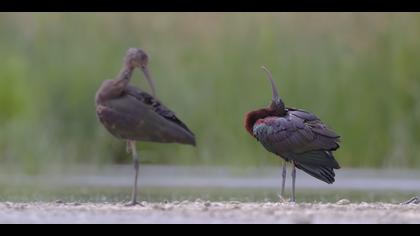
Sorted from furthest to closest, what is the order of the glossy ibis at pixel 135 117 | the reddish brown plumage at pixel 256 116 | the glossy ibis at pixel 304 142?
1. the reddish brown plumage at pixel 256 116
2. the glossy ibis at pixel 304 142
3. the glossy ibis at pixel 135 117

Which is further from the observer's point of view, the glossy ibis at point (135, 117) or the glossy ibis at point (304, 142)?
the glossy ibis at point (304, 142)

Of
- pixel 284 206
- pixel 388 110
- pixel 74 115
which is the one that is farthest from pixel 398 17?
pixel 284 206

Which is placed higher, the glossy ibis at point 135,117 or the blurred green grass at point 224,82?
the blurred green grass at point 224,82

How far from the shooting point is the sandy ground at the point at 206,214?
10.4 metres

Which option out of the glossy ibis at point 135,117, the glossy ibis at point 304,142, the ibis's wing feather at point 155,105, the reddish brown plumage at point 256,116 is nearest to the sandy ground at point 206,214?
the glossy ibis at point 135,117

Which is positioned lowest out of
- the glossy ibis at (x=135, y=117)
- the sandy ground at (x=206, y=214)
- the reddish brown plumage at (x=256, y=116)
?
the sandy ground at (x=206, y=214)

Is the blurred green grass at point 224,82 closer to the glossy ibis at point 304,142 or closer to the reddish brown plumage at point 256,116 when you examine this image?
the reddish brown plumage at point 256,116

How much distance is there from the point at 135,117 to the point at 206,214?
1.46 metres

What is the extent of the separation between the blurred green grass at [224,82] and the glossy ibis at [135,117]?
635 cm

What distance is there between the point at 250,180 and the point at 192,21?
4.25 meters

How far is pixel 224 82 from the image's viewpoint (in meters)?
18.7

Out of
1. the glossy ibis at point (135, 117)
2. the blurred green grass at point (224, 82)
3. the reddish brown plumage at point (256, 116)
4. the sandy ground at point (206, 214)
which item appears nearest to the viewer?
the sandy ground at point (206, 214)

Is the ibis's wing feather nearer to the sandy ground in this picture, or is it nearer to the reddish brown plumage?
the sandy ground
